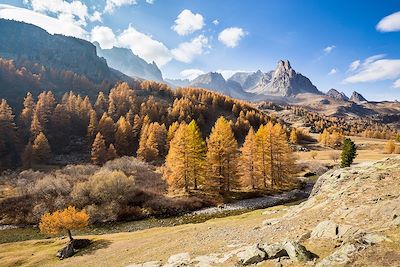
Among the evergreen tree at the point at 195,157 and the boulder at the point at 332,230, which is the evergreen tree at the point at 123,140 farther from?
the boulder at the point at 332,230

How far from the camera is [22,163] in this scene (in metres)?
98.9

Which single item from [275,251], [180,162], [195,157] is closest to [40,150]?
[180,162]

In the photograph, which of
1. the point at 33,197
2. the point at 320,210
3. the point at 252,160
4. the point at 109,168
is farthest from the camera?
the point at 109,168

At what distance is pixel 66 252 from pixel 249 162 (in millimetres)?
45602

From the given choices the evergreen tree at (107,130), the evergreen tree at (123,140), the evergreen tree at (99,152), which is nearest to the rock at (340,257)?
the evergreen tree at (99,152)

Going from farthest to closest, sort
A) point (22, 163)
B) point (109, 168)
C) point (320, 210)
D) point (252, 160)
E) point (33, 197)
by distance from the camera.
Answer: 1. point (22, 163)
2. point (109, 168)
3. point (252, 160)
4. point (33, 197)
5. point (320, 210)

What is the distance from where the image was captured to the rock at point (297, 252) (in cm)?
1834

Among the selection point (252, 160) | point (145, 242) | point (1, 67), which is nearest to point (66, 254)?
point (145, 242)

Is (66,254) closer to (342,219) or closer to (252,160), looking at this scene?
(342,219)

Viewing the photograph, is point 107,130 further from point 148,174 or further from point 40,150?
point 148,174

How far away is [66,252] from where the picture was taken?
38000 mm

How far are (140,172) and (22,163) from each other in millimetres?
42021

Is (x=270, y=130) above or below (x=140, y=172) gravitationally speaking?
above

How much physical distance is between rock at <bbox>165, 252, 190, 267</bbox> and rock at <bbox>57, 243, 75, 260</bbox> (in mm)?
17803
